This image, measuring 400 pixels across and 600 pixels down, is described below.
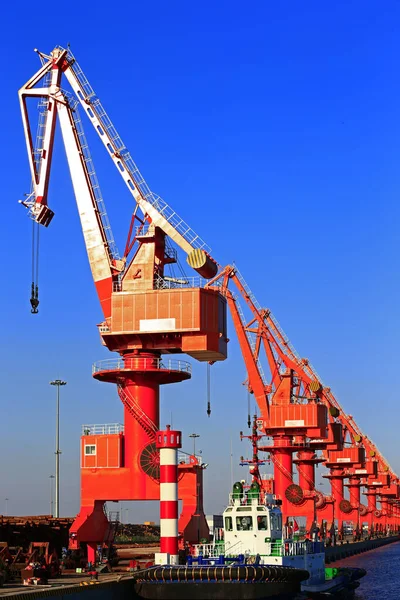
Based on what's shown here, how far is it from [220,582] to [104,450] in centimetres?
1736

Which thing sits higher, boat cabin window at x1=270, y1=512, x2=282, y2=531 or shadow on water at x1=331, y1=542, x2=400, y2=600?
boat cabin window at x1=270, y1=512, x2=282, y2=531

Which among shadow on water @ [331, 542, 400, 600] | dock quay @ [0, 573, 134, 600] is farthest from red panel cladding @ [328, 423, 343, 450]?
dock quay @ [0, 573, 134, 600]

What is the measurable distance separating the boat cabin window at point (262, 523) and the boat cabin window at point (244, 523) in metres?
0.46

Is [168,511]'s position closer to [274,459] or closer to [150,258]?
[150,258]

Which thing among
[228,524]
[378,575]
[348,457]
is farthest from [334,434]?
[228,524]

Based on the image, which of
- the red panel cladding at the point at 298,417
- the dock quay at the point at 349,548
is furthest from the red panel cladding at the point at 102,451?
the dock quay at the point at 349,548

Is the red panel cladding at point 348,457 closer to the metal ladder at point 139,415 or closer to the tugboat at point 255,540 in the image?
the tugboat at point 255,540

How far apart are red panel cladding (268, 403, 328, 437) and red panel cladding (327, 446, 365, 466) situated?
49.0 meters

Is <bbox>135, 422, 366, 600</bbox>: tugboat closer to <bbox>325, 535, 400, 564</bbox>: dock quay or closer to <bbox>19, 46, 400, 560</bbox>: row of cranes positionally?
<bbox>19, 46, 400, 560</bbox>: row of cranes

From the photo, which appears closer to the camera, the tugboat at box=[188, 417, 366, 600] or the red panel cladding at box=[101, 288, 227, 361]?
the tugboat at box=[188, 417, 366, 600]

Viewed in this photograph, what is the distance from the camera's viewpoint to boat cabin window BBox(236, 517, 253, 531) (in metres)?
57.1

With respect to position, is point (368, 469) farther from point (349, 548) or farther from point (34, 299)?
point (34, 299)

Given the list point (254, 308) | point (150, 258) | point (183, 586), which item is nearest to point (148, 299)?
point (150, 258)

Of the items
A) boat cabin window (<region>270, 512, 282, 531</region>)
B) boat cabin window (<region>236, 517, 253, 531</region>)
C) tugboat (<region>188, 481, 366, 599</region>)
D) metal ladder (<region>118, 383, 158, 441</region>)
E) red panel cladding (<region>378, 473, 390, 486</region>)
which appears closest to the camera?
tugboat (<region>188, 481, 366, 599</region>)
